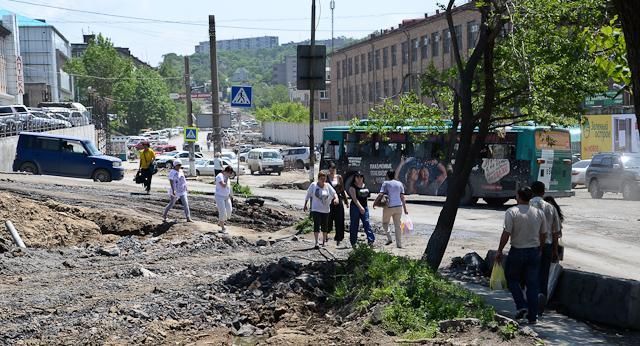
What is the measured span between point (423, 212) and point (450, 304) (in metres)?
19.8

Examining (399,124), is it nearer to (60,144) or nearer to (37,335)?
(37,335)

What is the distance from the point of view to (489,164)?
3234 centimetres

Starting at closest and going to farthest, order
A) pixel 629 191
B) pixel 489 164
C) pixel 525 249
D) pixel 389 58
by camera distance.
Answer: pixel 525 249, pixel 489 164, pixel 629 191, pixel 389 58

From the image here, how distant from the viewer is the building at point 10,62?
83.1 meters

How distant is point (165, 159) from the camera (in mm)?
64562

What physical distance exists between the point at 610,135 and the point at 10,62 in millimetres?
56996

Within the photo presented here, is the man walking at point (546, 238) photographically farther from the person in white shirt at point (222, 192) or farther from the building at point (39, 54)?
the building at point (39, 54)

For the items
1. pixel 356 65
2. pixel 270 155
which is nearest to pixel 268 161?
pixel 270 155

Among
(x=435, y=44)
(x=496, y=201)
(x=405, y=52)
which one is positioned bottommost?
(x=496, y=201)

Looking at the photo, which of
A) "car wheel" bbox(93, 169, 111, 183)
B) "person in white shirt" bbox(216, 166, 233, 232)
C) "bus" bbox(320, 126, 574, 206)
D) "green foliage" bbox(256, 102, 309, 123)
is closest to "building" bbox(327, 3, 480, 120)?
"bus" bbox(320, 126, 574, 206)

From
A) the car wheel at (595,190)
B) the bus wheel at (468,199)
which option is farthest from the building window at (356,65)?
the bus wheel at (468,199)

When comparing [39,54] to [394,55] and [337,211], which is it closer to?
[394,55]

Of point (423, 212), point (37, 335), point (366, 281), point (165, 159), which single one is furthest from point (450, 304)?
point (165, 159)

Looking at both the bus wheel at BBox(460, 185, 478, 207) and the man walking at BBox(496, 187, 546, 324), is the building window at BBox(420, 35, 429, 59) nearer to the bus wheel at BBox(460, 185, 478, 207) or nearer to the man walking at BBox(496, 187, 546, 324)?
the bus wheel at BBox(460, 185, 478, 207)
